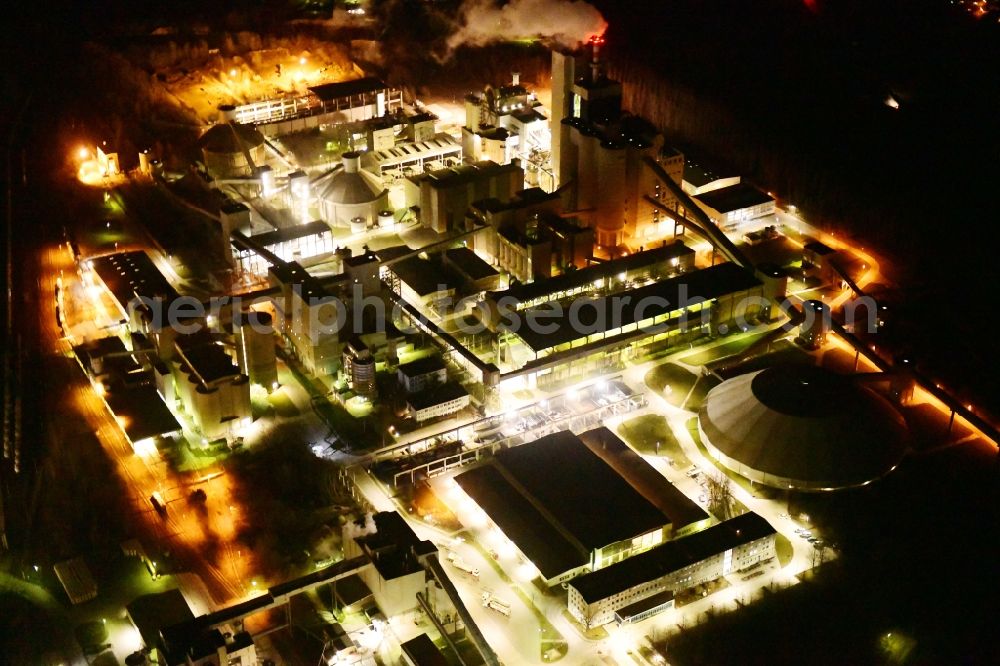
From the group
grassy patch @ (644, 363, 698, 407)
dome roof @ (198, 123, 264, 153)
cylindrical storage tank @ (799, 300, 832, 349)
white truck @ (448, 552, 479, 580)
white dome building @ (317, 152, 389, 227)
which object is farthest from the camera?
dome roof @ (198, 123, 264, 153)

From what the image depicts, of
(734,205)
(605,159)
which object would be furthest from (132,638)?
(734,205)

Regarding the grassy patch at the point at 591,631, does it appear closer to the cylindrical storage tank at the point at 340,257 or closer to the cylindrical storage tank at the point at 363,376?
the cylindrical storage tank at the point at 363,376

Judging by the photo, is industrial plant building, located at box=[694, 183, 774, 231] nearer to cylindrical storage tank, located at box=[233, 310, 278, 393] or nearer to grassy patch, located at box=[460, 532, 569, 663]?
cylindrical storage tank, located at box=[233, 310, 278, 393]

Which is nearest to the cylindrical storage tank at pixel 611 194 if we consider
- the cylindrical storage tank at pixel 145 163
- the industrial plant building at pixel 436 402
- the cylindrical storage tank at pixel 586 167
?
the cylindrical storage tank at pixel 586 167

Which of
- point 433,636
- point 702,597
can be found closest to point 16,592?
point 433,636

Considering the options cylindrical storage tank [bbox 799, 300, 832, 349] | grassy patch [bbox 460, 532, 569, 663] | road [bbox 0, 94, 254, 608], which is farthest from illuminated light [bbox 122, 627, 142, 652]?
cylindrical storage tank [bbox 799, 300, 832, 349]

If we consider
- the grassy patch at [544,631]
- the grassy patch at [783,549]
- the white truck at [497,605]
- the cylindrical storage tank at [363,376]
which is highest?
the cylindrical storage tank at [363,376]

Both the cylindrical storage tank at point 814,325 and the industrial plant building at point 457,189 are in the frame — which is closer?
the cylindrical storage tank at point 814,325

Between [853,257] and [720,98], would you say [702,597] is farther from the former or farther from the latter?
[720,98]
